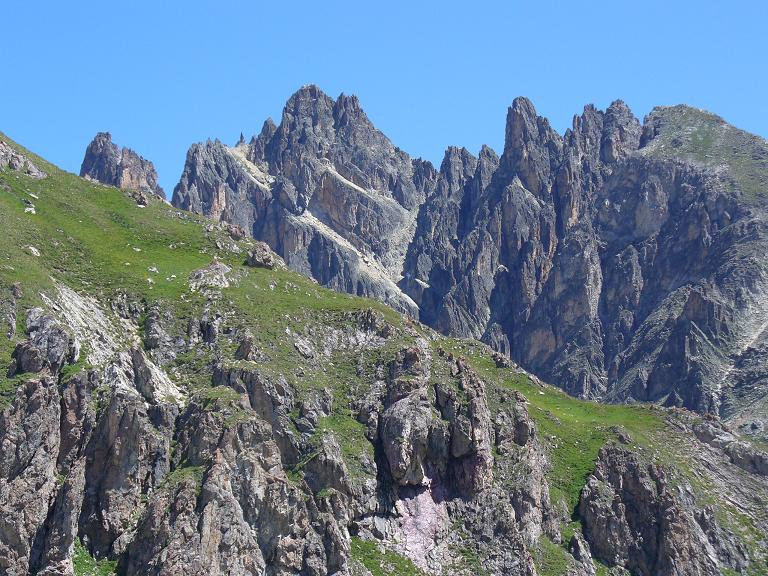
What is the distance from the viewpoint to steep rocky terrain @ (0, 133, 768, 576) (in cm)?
7425

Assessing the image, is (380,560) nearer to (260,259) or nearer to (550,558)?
(550,558)

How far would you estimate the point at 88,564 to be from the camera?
71625mm

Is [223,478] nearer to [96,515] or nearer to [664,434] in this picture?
[96,515]

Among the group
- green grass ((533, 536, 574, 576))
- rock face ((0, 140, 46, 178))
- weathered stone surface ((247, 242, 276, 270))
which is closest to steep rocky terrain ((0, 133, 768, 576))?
→ green grass ((533, 536, 574, 576))

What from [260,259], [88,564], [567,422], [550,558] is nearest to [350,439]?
[550,558]

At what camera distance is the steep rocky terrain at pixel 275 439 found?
244ft

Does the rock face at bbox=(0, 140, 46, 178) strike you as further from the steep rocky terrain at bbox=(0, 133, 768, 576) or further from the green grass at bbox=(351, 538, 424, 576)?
the green grass at bbox=(351, 538, 424, 576)

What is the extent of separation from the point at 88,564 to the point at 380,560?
2263 cm

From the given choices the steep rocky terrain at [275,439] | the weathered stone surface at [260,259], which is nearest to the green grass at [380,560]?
the steep rocky terrain at [275,439]

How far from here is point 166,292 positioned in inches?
3898

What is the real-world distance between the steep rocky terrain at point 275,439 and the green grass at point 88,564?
0.19 m

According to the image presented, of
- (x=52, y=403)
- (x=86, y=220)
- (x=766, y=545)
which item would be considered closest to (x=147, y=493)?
(x=52, y=403)

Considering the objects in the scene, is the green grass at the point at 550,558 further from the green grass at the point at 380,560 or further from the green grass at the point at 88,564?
the green grass at the point at 88,564

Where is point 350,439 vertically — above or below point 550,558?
above
